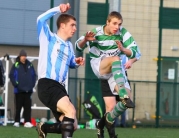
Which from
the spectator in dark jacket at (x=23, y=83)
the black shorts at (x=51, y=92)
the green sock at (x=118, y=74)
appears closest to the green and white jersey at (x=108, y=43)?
the green sock at (x=118, y=74)

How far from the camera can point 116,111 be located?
29.2 feet

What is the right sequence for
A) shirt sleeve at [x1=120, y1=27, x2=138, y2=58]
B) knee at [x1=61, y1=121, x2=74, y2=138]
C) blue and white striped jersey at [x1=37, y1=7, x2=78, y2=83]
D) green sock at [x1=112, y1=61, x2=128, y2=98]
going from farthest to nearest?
shirt sleeve at [x1=120, y1=27, x2=138, y2=58] → green sock at [x1=112, y1=61, x2=128, y2=98] → blue and white striped jersey at [x1=37, y1=7, x2=78, y2=83] → knee at [x1=61, y1=121, x2=74, y2=138]

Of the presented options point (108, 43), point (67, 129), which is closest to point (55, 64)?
point (67, 129)

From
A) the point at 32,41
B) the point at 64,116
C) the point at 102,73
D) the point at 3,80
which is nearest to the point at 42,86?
the point at 64,116

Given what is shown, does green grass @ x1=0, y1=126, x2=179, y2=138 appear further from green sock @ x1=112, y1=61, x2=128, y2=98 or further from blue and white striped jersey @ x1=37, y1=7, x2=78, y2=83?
blue and white striped jersey @ x1=37, y1=7, x2=78, y2=83

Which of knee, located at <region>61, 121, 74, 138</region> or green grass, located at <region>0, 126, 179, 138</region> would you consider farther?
green grass, located at <region>0, 126, 179, 138</region>

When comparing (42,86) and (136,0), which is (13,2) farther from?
(42,86)

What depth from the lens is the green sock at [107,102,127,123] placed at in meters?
8.76

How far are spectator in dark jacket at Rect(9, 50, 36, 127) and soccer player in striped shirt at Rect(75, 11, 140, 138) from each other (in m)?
6.03

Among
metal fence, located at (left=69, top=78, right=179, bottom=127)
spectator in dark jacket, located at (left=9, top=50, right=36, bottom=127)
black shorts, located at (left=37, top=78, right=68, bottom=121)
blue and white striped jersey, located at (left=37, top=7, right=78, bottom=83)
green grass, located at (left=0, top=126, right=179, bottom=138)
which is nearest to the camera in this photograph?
black shorts, located at (left=37, top=78, right=68, bottom=121)

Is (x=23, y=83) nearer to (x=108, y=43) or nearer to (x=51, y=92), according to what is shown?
(x=108, y=43)

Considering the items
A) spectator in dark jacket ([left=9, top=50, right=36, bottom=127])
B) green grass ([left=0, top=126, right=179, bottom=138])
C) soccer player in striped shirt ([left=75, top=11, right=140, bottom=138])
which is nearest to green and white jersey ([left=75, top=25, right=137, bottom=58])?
soccer player in striped shirt ([left=75, top=11, right=140, bottom=138])

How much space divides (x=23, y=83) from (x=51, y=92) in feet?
25.0

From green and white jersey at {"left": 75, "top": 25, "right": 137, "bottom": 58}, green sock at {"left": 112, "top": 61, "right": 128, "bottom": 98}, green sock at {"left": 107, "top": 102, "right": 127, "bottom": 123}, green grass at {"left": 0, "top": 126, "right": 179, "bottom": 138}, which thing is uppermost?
green and white jersey at {"left": 75, "top": 25, "right": 137, "bottom": 58}
